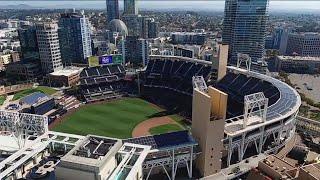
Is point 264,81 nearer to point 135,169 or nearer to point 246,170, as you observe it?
point 246,170

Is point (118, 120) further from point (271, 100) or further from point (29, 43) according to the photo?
point (29, 43)

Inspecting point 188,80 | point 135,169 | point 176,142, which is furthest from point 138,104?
point 135,169

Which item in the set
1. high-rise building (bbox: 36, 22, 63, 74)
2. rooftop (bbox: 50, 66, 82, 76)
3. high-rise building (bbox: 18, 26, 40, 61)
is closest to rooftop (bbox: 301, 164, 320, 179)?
rooftop (bbox: 50, 66, 82, 76)

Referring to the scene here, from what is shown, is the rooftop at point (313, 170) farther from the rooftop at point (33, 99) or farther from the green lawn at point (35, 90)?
the green lawn at point (35, 90)

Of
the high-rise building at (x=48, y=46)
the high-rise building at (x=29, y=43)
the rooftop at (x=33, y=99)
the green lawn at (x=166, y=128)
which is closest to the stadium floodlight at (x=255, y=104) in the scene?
the green lawn at (x=166, y=128)

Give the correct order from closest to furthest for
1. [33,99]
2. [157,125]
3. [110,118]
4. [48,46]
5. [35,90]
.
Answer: [157,125], [110,118], [33,99], [35,90], [48,46]

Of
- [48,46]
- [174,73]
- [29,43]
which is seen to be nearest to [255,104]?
[174,73]

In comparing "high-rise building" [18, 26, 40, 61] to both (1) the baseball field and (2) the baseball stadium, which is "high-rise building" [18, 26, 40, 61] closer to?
(2) the baseball stadium
